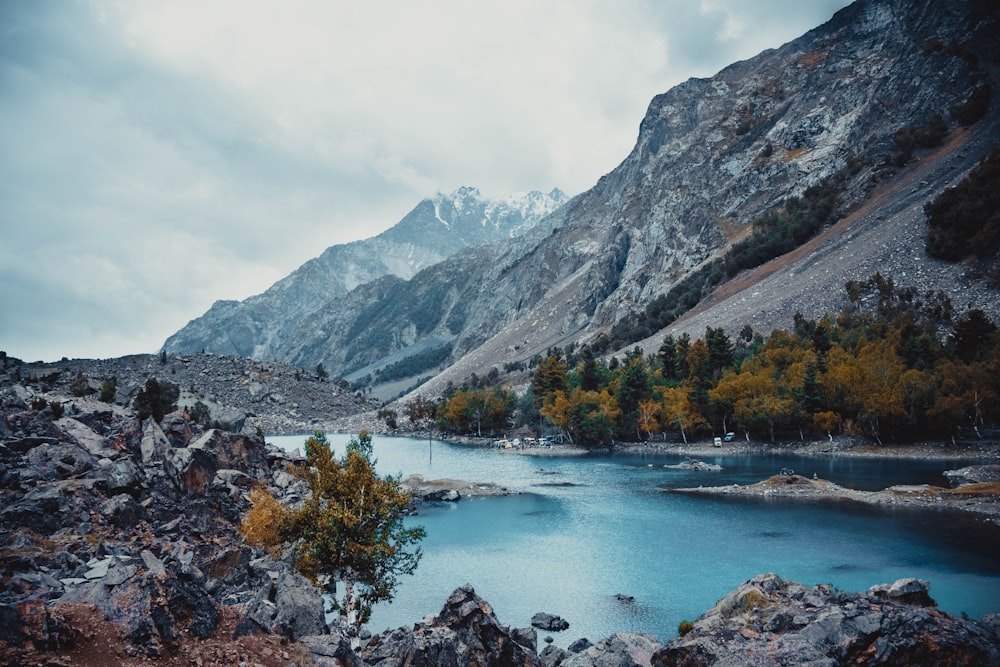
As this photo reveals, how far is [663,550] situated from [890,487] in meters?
28.8

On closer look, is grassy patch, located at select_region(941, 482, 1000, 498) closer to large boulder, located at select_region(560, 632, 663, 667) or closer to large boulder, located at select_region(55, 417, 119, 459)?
large boulder, located at select_region(560, 632, 663, 667)

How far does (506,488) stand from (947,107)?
162m

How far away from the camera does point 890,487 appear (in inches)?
2299

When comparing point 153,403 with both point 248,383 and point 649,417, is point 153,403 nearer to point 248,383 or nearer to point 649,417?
point 649,417

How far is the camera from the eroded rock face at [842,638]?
19.1m

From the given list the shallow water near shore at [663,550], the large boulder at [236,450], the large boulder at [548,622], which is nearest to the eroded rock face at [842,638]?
the shallow water near shore at [663,550]

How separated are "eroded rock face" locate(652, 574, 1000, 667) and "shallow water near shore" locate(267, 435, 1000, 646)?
28.7 ft

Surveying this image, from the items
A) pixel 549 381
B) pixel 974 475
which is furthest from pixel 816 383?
pixel 549 381

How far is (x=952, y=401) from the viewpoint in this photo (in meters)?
75.6

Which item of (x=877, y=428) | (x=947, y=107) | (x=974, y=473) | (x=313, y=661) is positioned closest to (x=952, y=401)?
(x=877, y=428)

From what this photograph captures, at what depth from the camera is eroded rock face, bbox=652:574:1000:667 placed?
1914 centimetres

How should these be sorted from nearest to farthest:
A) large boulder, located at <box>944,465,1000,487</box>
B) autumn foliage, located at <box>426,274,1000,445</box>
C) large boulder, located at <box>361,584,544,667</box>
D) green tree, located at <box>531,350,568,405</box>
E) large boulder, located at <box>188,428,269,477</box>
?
large boulder, located at <box>361,584,544,667</box>, large boulder, located at <box>188,428,269,477</box>, large boulder, located at <box>944,465,1000,487</box>, autumn foliage, located at <box>426,274,1000,445</box>, green tree, located at <box>531,350,568,405</box>

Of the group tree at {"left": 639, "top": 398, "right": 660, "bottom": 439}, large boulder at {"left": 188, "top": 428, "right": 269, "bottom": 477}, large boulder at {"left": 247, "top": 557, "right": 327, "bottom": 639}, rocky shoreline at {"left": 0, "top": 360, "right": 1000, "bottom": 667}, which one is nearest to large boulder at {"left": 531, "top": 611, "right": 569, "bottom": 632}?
rocky shoreline at {"left": 0, "top": 360, "right": 1000, "bottom": 667}

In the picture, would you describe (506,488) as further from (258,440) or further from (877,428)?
(877,428)
